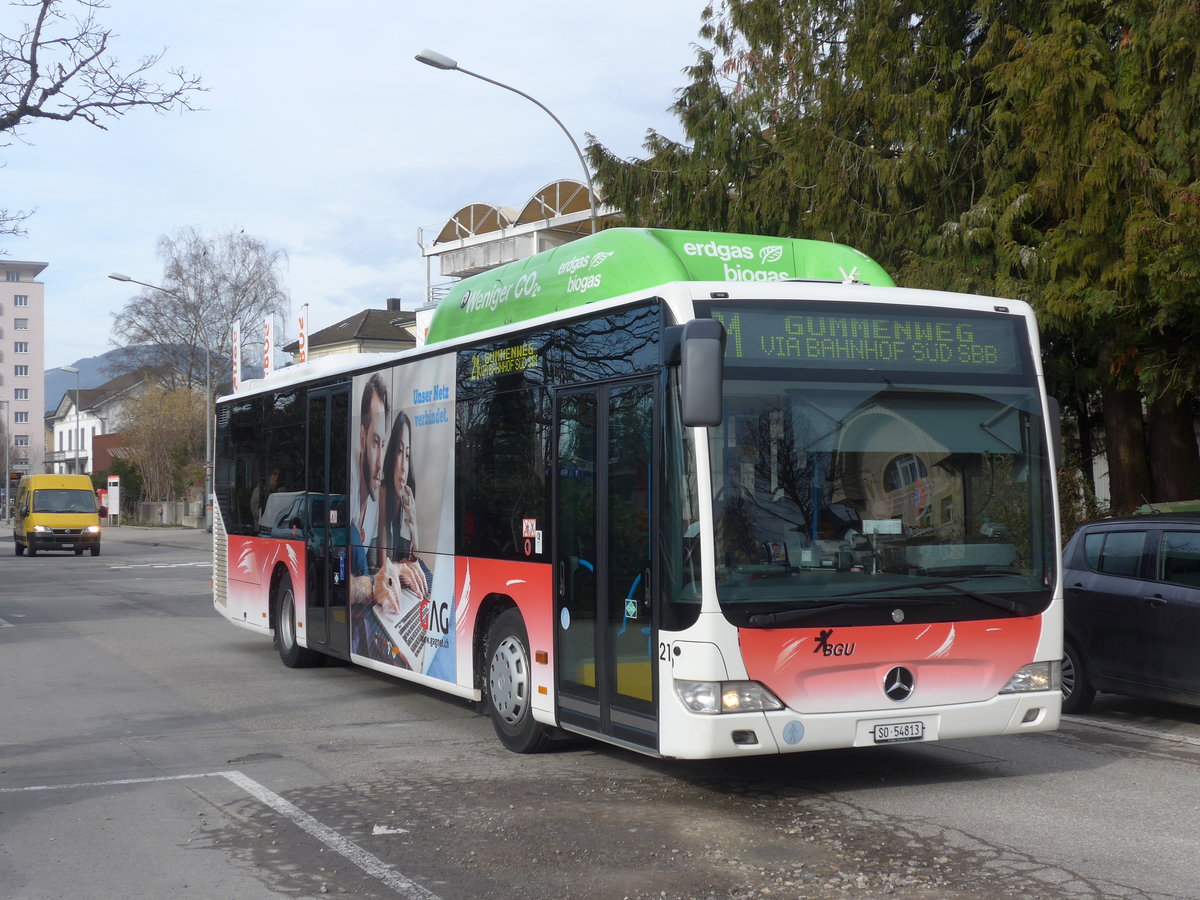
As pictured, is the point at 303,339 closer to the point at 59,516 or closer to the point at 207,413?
the point at 59,516

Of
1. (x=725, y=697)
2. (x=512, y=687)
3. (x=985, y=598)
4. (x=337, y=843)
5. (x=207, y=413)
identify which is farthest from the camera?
(x=207, y=413)

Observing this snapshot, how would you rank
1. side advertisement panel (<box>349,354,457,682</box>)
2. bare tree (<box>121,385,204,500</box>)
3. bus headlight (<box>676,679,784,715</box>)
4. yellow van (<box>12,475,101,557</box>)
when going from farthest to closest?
bare tree (<box>121,385,204,500</box>), yellow van (<box>12,475,101,557</box>), side advertisement panel (<box>349,354,457,682</box>), bus headlight (<box>676,679,784,715</box>)

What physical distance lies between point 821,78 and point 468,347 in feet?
36.7

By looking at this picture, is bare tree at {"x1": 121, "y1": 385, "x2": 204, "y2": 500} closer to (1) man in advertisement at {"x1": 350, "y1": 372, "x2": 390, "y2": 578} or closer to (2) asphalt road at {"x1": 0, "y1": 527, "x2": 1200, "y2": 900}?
(1) man in advertisement at {"x1": 350, "y1": 372, "x2": 390, "y2": 578}

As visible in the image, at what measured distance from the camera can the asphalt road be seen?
5.98 meters

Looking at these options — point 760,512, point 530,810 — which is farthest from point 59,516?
point 760,512

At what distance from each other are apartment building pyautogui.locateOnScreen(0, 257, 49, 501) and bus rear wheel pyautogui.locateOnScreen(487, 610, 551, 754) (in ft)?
499

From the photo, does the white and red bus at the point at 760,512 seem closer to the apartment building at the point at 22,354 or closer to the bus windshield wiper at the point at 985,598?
the bus windshield wiper at the point at 985,598

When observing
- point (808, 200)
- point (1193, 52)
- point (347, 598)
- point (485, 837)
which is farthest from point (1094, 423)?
point (485, 837)

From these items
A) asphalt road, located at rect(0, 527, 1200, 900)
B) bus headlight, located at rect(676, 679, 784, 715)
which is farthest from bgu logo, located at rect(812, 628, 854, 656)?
asphalt road, located at rect(0, 527, 1200, 900)

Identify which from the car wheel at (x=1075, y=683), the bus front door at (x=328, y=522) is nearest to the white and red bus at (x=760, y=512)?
the bus front door at (x=328, y=522)

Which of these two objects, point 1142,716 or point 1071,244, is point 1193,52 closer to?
point 1071,244

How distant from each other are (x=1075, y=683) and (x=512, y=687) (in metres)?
4.55

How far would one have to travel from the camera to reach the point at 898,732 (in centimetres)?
731
